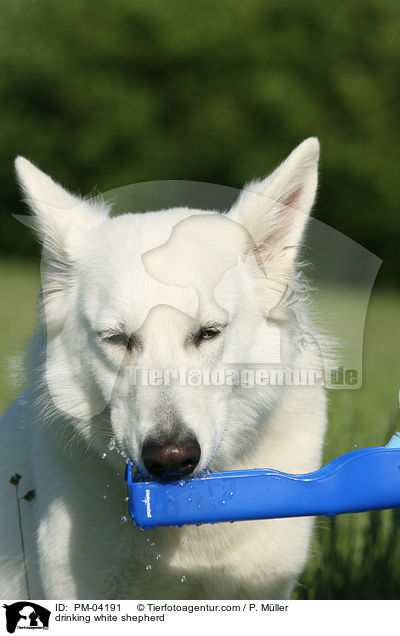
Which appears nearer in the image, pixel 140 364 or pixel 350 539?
pixel 140 364

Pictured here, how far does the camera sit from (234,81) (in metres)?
16.5

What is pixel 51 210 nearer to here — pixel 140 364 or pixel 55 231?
pixel 55 231

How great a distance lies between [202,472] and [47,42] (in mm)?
16674

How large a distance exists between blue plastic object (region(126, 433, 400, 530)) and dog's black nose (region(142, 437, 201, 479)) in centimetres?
6

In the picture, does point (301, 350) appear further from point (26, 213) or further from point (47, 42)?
point (47, 42)

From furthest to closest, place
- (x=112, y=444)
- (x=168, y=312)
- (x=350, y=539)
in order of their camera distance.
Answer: (x=350, y=539) → (x=112, y=444) → (x=168, y=312)

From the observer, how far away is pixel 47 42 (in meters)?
16.9

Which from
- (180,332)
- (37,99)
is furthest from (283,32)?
(180,332)

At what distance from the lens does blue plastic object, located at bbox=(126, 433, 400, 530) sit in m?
2.25

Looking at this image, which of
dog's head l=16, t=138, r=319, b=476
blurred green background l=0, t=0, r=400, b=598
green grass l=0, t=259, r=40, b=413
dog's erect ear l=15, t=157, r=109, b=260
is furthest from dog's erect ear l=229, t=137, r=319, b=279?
blurred green background l=0, t=0, r=400, b=598

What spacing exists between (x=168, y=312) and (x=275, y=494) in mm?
702

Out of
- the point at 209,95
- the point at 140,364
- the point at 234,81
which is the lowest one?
the point at 140,364
